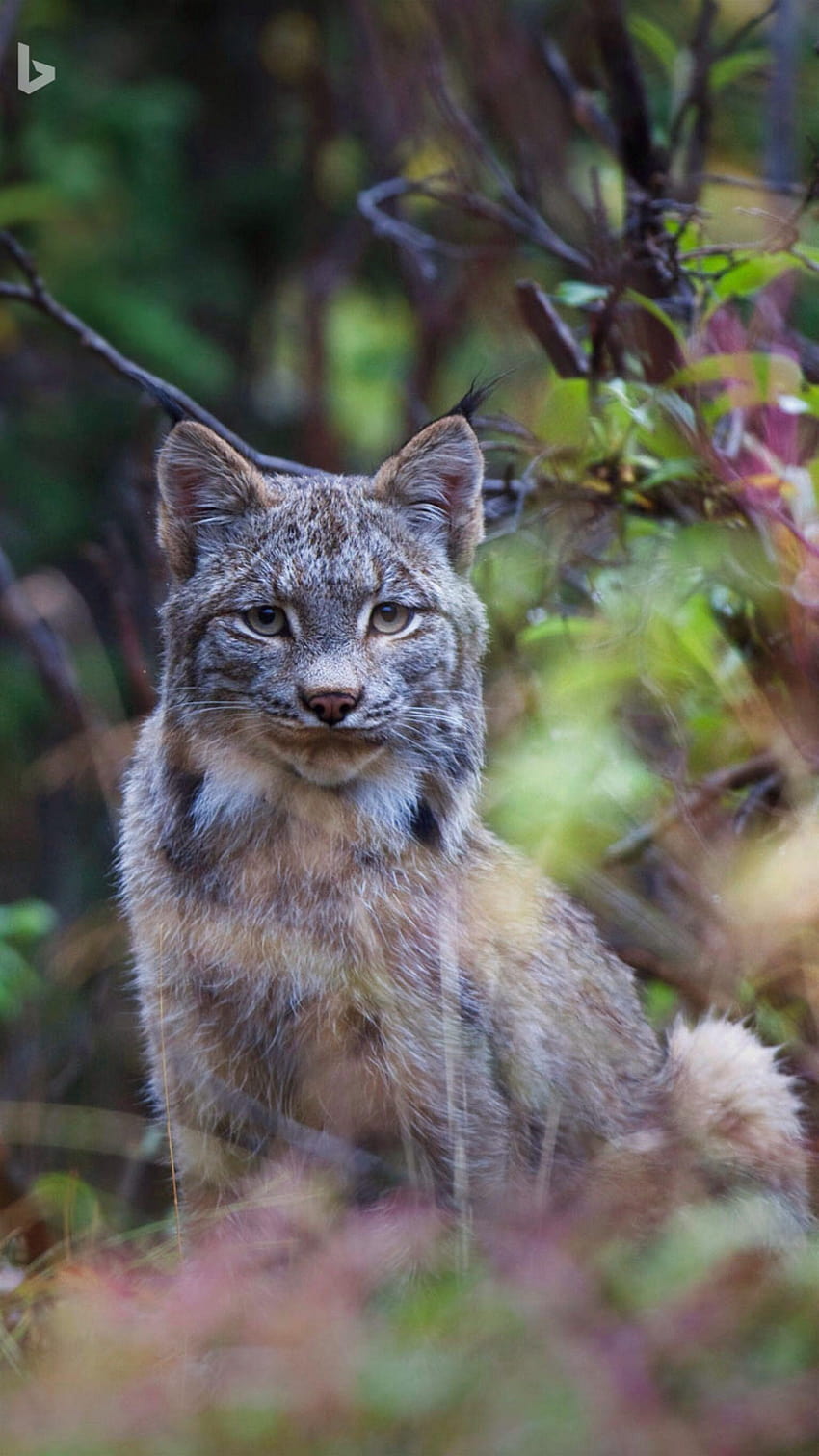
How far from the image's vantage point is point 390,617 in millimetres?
3893

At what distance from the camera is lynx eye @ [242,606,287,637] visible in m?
3.81

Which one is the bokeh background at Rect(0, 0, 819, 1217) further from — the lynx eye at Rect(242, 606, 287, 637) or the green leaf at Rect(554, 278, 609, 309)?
the lynx eye at Rect(242, 606, 287, 637)

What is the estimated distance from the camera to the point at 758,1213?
3.12m

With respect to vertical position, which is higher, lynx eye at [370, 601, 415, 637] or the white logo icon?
the white logo icon

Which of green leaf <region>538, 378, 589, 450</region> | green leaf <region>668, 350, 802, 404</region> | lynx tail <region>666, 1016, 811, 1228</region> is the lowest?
lynx tail <region>666, 1016, 811, 1228</region>

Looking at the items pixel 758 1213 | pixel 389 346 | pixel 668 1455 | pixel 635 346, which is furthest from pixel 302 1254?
pixel 389 346

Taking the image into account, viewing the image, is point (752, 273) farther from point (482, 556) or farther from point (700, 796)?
point (700, 796)

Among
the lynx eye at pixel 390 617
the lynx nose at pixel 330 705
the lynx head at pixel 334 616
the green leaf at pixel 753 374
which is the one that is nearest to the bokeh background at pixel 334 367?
the green leaf at pixel 753 374

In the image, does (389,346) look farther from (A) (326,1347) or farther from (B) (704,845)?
(A) (326,1347)

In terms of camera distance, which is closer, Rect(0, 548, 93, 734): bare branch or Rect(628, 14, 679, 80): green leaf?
Rect(628, 14, 679, 80): green leaf

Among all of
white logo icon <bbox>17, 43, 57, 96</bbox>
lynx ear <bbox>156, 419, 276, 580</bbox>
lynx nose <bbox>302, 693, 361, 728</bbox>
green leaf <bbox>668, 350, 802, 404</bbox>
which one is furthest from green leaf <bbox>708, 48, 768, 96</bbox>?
white logo icon <bbox>17, 43, 57, 96</bbox>

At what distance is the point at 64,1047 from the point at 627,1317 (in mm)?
4652

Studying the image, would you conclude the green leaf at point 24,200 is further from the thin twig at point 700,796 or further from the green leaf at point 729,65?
the thin twig at point 700,796

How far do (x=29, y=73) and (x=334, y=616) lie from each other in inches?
243
